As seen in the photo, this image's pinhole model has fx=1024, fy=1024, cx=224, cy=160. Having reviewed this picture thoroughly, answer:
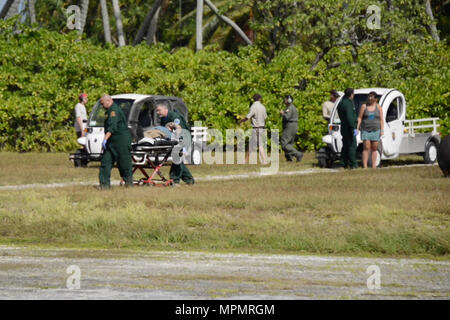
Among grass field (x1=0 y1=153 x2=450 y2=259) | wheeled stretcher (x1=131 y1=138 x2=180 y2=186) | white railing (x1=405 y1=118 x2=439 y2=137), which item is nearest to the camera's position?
grass field (x1=0 y1=153 x2=450 y2=259)

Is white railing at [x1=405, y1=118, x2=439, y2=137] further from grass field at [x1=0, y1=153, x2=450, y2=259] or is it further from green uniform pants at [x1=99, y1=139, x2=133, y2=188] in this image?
green uniform pants at [x1=99, y1=139, x2=133, y2=188]

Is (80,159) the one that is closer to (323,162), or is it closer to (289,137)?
(289,137)

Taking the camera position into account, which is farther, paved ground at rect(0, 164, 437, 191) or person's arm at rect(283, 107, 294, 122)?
person's arm at rect(283, 107, 294, 122)

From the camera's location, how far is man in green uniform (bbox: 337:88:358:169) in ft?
75.7

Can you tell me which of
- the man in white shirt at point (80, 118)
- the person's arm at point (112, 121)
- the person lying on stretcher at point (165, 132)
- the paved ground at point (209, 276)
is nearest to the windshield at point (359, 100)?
the man in white shirt at point (80, 118)

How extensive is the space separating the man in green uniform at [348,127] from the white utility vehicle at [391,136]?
884 mm

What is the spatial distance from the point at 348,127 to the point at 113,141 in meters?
7.06

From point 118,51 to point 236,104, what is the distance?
453 centimetres

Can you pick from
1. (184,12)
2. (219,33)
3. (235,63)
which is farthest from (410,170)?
(184,12)

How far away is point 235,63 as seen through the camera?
3091 cm

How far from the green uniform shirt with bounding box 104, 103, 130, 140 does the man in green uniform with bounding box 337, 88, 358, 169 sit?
22.1 feet

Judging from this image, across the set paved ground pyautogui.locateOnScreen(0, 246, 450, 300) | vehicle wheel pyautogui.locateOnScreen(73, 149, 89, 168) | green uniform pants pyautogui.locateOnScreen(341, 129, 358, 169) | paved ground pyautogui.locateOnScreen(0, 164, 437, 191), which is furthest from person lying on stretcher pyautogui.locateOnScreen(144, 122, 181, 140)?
paved ground pyautogui.locateOnScreen(0, 246, 450, 300)

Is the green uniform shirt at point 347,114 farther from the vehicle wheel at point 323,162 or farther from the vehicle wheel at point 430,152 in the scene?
the vehicle wheel at point 430,152

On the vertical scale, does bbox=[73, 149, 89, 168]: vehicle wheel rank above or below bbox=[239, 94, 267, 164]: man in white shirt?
below
